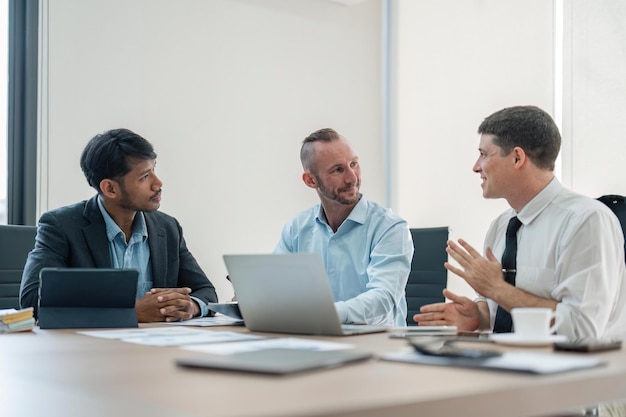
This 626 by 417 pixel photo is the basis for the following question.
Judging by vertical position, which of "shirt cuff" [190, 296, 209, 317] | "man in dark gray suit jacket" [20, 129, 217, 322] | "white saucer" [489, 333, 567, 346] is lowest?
"shirt cuff" [190, 296, 209, 317]

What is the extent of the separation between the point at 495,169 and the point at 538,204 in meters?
0.22

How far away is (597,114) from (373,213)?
5.79 feet

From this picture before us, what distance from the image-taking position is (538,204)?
2.47 meters

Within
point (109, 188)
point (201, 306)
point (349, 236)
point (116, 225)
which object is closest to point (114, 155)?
point (109, 188)

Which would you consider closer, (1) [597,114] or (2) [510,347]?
(2) [510,347]

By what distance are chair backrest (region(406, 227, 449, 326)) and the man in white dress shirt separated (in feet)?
3.38

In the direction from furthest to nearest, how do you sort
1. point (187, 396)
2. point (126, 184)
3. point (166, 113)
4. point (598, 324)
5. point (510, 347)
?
point (166, 113) < point (126, 184) < point (598, 324) < point (510, 347) < point (187, 396)

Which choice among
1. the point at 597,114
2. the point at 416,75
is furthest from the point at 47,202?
the point at 597,114

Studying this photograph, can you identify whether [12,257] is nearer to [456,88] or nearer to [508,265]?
[508,265]

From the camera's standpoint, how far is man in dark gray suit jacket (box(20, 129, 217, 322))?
9.43 ft

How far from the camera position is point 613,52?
4.13 metres

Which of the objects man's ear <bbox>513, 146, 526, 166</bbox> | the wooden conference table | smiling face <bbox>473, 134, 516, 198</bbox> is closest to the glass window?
smiling face <bbox>473, 134, 516, 198</bbox>

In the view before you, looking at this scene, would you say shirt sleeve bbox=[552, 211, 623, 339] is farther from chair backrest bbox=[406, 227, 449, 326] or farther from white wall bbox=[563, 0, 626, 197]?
white wall bbox=[563, 0, 626, 197]

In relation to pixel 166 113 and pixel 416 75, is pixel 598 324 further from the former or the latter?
pixel 416 75
